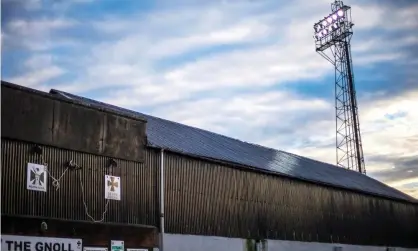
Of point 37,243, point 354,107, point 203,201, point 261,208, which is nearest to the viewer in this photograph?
point 37,243

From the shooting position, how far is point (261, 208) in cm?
2778

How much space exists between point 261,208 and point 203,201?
435 cm

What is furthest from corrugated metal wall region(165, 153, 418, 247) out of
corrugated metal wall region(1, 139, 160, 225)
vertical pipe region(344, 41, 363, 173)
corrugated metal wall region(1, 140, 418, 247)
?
vertical pipe region(344, 41, 363, 173)

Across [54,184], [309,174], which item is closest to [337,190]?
[309,174]

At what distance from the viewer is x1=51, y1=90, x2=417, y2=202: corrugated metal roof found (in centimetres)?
2527

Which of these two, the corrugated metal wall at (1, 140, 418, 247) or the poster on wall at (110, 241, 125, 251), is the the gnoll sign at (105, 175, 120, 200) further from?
the poster on wall at (110, 241, 125, 251)

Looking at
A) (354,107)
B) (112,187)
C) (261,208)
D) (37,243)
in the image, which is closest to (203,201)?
(261,208)

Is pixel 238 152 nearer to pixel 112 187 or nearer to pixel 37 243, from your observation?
pixel 112 187

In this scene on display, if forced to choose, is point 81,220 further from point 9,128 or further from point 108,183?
point 9,128

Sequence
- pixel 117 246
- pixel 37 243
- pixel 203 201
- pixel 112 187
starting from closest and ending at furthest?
pixel 37 243 → pixel 117 246 → pixel 112 187 → pixel 203 201

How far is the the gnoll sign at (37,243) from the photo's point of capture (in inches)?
668

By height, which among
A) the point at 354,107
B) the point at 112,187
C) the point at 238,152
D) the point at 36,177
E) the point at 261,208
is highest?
the point at 354,107

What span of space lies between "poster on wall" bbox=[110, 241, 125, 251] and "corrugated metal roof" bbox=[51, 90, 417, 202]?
441 cm

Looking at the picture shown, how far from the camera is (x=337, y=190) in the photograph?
114 feet
